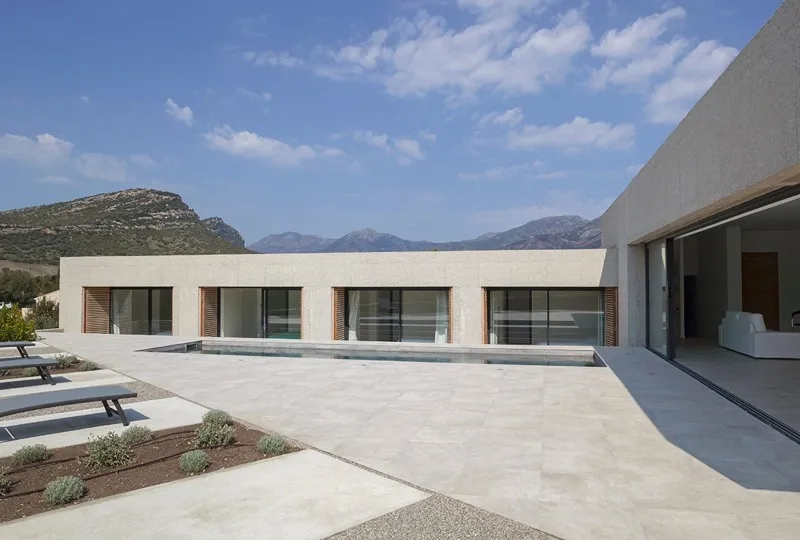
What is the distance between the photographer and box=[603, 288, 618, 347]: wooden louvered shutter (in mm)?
17656

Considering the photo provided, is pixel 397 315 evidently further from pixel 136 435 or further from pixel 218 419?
pixel 136 435

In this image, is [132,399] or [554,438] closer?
[554,438]

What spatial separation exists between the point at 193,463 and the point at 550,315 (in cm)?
1503

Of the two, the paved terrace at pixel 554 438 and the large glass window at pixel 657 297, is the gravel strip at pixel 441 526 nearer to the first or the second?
the paved terrace at pixel 554 438

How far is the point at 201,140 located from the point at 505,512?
42485mm

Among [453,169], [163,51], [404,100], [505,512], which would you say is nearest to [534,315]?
[505,512]

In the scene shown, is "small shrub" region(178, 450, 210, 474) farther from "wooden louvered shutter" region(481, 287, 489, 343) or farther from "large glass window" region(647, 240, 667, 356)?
"wooden louvered shutter" region(481, 287, 489, 343)

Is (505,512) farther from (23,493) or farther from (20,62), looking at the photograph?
(20,62)

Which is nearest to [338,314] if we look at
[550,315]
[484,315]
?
[484,315]

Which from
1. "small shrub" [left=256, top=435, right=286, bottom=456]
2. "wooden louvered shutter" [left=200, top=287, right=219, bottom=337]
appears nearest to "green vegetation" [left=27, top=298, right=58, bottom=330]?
"wooden louvered shutter" [left=200, top=287, right=219, bottom=337]

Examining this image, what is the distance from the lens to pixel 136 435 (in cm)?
669

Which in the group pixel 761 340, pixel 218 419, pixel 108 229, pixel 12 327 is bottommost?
pixel 218 419

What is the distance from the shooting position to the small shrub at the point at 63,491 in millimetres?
4848

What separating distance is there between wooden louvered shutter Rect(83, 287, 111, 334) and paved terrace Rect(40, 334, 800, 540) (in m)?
12.7
